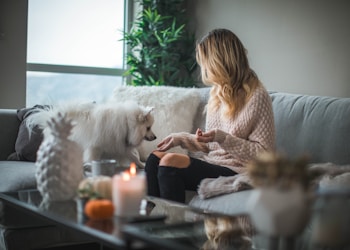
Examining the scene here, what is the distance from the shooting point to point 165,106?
3705mm

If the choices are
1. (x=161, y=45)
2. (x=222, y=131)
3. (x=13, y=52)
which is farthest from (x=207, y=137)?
(x=13, y=52)

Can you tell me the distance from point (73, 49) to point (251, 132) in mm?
2464

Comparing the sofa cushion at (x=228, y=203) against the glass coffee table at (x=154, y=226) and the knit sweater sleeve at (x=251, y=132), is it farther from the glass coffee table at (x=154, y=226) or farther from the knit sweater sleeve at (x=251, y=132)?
the glass coffee table at (x=154, y=226)

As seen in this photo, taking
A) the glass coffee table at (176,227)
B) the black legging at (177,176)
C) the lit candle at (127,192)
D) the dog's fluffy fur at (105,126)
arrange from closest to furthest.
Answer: the glass coffee table at (176,227)
the lit candle at (127,192)
the black legging at (177,176)
the dog's fluffy fur at (105,126)

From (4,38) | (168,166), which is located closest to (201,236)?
(168,166)

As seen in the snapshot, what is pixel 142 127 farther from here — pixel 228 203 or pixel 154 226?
pixel 154 226

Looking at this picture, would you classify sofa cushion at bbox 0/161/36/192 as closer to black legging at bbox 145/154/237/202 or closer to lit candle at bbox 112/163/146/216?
black legging at bbox 145/154/237/202

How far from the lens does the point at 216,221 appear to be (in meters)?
2.06

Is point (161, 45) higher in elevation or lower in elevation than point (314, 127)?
higher

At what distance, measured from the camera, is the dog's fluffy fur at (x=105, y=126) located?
326 cm

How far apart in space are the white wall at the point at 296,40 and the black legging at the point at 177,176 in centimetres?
130

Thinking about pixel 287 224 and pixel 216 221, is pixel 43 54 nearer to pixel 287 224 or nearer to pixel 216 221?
pixel 216 221

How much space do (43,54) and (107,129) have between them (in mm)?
1838

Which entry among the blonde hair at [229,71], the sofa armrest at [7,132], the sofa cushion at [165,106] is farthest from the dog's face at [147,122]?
the sofa armrest at [7,132]
